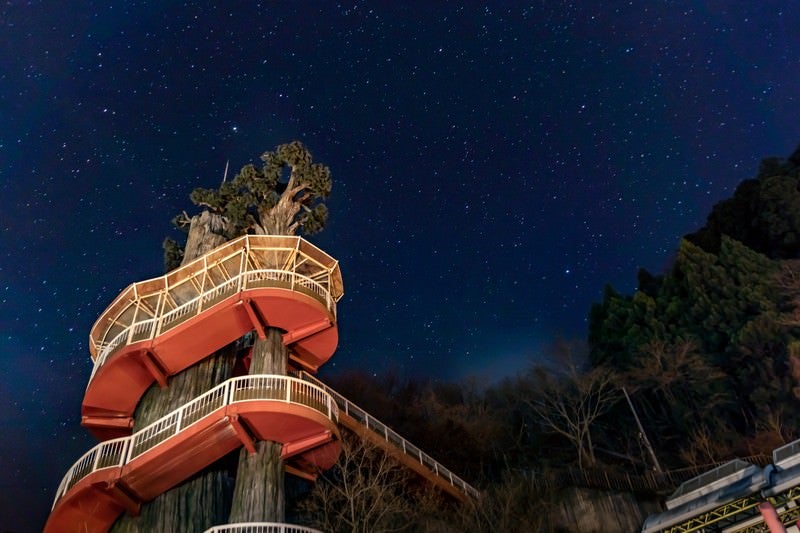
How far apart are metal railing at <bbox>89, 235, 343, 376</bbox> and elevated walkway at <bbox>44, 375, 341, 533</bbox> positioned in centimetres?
357

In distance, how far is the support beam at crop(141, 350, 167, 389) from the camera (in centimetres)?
1772

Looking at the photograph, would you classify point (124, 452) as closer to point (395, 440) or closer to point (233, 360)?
point (233, 360)

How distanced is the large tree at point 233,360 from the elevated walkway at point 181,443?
0.70m

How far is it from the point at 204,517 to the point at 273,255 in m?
9.25

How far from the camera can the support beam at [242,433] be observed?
50.2 ft

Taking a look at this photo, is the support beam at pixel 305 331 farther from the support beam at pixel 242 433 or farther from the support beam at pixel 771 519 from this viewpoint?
the support beam at pixel 771 519

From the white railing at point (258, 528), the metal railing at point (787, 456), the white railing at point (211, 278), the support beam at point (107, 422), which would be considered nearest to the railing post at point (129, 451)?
the white railing at point (258, 528)

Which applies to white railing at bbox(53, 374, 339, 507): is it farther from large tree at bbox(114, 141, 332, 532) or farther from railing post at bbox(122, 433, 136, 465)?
large tree at bbox(114, 141, 332, 532)

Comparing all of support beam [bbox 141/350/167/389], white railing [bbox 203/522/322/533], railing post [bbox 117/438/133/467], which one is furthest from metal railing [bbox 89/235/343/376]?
white railing [bbox 203/522/322/533]

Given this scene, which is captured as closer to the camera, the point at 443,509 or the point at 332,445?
the point at 332,445

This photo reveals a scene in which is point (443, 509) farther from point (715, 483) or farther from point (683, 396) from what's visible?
point (683, 396)

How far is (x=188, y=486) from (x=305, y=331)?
248 inches

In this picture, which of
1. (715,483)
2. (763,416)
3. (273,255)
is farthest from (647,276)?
(273,255)

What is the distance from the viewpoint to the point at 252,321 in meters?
18.6
